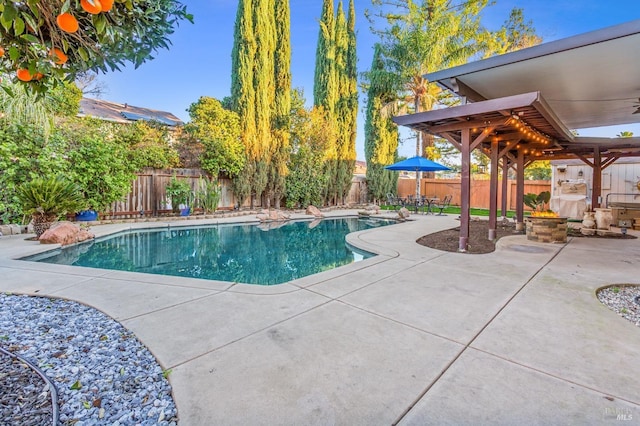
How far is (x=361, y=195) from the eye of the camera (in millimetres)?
18969

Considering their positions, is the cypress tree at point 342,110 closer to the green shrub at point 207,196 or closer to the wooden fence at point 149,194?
the green shrub at point 207,196

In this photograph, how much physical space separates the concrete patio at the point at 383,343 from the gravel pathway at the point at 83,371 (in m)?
0.12

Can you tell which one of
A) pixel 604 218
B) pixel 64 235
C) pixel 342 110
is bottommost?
pixel 64 235

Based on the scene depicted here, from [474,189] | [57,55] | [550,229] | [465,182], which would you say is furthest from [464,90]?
[474,189]

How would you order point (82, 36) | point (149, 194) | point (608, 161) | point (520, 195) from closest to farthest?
point (82, 36) < point (520, 195) < point (608, 161) < point (149, 194)

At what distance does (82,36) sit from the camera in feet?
5.14

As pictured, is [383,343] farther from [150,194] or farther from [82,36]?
[150,194]

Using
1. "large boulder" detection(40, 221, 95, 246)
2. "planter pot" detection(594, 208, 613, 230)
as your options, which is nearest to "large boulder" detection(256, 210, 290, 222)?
"large boulder" detection(40, 221, 95, 246)

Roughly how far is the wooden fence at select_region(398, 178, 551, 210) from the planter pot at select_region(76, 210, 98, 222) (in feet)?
53.8

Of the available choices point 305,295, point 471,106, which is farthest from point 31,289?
point 471,106

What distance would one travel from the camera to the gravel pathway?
5.59 feet

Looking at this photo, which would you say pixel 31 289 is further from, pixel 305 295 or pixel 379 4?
pixel 379 4

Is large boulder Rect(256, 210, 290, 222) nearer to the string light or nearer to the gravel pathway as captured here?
the string light

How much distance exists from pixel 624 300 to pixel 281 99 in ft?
43.6
